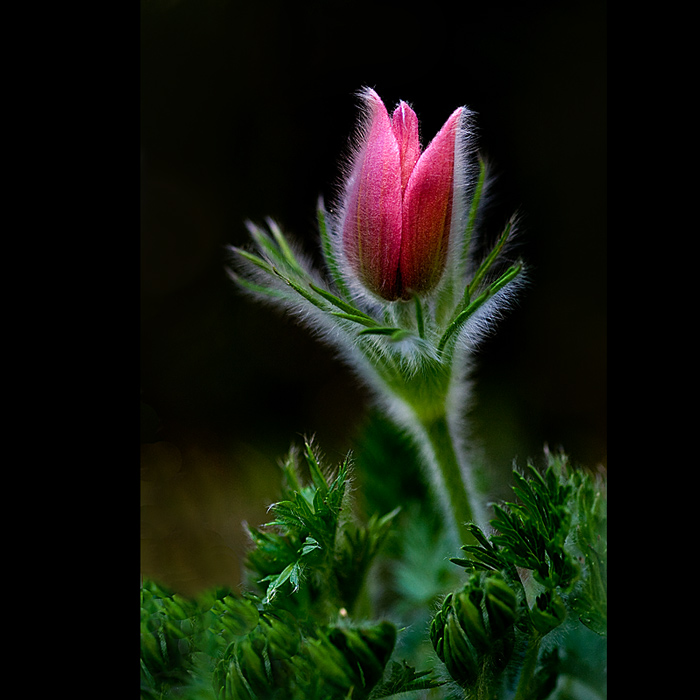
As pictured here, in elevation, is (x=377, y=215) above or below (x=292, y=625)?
above

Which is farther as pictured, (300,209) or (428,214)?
(300,209)

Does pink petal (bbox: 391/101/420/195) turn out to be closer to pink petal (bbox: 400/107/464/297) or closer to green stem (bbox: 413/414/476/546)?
pink petal (bbox: 400/107/464/297)

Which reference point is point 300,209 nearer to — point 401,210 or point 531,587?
point 401,210

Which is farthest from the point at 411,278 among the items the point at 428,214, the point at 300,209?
the point at 300,209

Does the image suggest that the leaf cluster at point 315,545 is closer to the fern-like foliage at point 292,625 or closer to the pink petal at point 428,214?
the fern-like foliage at point 292,625

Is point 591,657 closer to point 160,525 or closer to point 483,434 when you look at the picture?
point 483,434

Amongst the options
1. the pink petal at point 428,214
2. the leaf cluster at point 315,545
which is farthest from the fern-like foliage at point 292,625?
the pink petal at point 428,214

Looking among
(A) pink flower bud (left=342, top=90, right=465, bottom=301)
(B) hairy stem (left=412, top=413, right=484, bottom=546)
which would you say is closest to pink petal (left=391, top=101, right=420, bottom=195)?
(A) pink flower bud (left=342, top=90, right=465, bottom=301)
